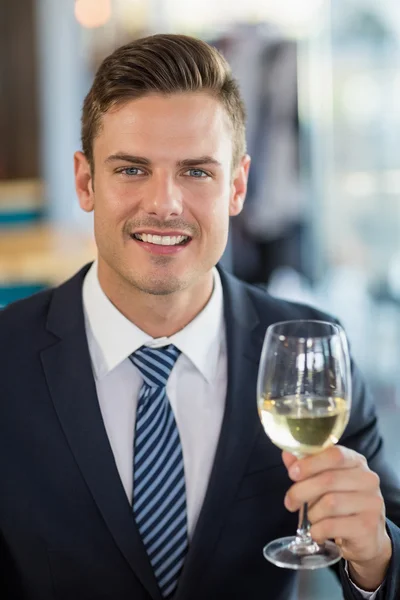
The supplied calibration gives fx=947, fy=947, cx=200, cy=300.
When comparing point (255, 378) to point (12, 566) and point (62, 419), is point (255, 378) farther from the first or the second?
point (12, 566)

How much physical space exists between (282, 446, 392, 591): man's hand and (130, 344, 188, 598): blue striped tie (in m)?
0.37

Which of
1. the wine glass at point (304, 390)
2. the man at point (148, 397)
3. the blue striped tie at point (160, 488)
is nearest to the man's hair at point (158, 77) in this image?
the man at point (148, 397)

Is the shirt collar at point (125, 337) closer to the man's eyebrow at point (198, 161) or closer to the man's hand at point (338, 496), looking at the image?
the man's eyebrow at point (198, 161)

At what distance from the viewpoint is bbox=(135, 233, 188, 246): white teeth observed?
171 centimetres

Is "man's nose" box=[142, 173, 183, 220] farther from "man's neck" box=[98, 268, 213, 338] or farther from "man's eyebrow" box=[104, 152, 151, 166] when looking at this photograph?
"man's neck" box=[98, 268, 213, 338]

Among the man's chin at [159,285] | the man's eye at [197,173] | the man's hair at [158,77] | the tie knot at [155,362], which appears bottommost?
the tie knot at [155,362]

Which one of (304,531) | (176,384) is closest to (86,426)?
(176,384)

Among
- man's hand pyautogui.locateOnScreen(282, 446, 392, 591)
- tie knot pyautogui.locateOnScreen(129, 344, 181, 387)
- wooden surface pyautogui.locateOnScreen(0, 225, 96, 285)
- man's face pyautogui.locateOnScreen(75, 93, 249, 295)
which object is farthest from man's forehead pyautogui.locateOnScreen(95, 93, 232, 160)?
wooden surface pyautogui.locateOnScreen(0, 225, 96, 285)

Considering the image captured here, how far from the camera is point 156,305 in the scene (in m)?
1.81

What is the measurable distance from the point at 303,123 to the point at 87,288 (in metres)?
4.64

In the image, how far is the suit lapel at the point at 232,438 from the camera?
5.47 ft

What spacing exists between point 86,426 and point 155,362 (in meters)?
0.20

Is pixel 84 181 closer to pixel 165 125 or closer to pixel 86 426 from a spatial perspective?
pixel 165 125

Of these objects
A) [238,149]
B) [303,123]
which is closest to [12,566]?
[238,149]
